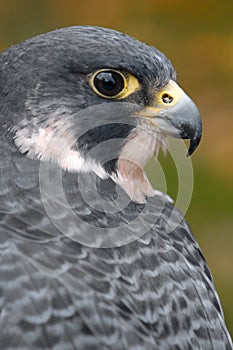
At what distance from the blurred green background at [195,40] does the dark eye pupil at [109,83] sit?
124 inches

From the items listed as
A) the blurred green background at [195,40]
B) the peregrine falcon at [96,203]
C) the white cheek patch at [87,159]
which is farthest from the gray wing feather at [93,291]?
the blurred green background at [195,40]

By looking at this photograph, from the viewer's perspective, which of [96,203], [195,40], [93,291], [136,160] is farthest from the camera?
[195,40]

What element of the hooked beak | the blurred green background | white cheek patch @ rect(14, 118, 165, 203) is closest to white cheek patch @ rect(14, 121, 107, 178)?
white cheek patch @ rect(14, 118, 165, 203)

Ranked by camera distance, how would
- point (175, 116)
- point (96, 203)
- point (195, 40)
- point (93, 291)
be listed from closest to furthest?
1. point (93, 291)
2. point (96, 203)
3. point (175, 116)
4. point (195, 40)

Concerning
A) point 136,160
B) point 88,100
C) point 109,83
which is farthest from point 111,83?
point 136,160

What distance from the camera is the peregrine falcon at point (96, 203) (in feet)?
11.3

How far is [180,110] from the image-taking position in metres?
3.96

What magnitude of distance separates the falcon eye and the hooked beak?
5.6 inches

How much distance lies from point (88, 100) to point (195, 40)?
3.63 m

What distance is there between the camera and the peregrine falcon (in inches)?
136

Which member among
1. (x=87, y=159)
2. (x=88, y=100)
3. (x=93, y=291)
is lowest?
(x=93, y=291)

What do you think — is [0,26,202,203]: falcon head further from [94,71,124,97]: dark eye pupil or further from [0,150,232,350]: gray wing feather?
[0,150,232,350]: gray wing feather

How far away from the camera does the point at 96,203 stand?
12.6 feet

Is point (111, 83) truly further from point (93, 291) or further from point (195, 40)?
point (195, 40)
